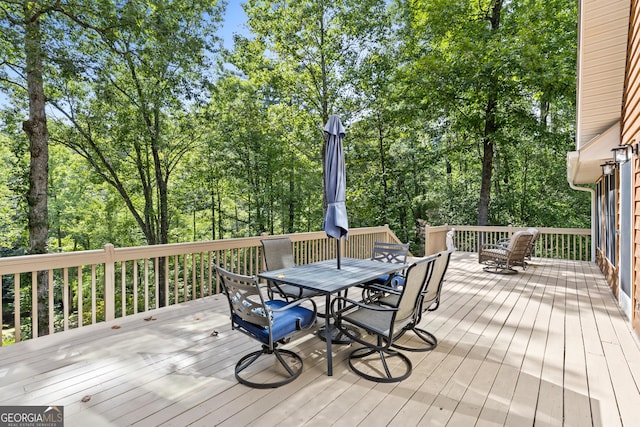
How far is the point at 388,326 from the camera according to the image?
8.83ft

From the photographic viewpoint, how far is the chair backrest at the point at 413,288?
2.62m

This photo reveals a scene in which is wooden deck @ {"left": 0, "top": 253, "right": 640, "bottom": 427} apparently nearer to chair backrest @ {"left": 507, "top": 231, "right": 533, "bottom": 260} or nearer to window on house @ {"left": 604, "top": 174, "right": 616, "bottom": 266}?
window on house @ {"left": 604, "top": 174, "right": 616, "bottom": 266}

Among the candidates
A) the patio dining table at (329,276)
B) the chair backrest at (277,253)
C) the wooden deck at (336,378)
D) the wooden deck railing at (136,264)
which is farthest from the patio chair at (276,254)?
the wooden deck at (336,378)

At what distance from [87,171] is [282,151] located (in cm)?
772

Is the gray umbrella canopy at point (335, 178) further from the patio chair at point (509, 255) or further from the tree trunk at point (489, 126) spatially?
the tree trunk at point (489, 126)

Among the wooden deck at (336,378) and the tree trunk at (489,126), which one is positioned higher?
the tree trunk at (489,126)

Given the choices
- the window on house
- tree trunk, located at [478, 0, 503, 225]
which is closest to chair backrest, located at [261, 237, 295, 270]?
the window on house

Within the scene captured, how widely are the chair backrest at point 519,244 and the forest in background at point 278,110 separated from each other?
413 cm

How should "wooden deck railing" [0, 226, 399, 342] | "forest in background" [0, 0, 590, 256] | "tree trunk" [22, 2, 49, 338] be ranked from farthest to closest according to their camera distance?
"forest in background" [0, 0, 590, 256] → "tree trunk" [22, 2, 49, 338] → "wooden deck railing" [0, 226, 399, 342]

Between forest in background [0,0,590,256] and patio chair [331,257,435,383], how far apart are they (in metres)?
7.45

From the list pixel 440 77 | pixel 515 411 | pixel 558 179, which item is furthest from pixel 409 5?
pixel 515 411

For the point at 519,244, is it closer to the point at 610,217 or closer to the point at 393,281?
the point at 610,217

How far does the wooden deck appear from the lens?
2.16 meters

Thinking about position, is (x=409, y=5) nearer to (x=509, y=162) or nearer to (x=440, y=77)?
(x=440, y=77)
